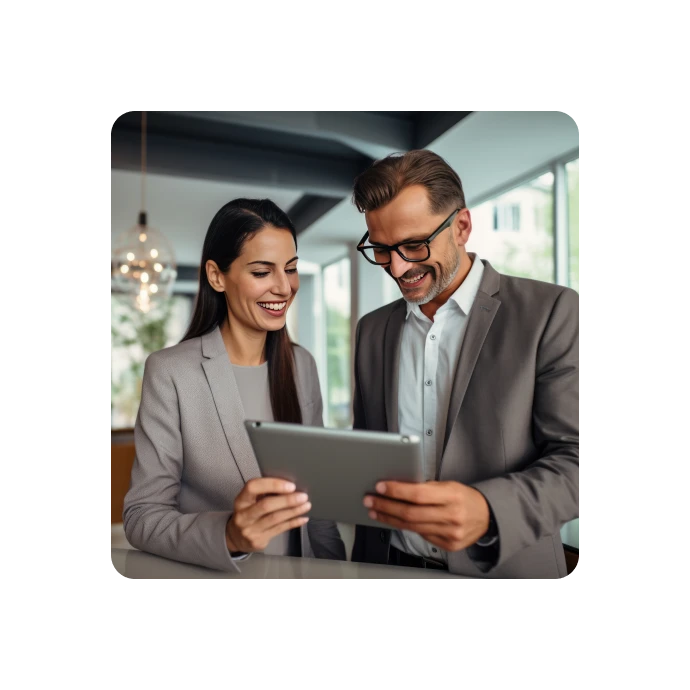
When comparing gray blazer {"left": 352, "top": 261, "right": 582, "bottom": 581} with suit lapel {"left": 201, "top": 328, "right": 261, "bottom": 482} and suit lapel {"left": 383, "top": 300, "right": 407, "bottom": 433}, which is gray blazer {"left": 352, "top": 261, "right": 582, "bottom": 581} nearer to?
suit lapel {"left": 383, "top": 300, "right": 407, "bottom": 433}

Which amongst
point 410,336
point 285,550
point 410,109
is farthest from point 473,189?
point 285,550

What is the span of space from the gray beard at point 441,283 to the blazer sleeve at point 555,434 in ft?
0.96

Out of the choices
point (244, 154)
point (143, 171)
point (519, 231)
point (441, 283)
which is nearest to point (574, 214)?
point (519, 231)

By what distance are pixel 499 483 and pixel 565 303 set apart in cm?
54

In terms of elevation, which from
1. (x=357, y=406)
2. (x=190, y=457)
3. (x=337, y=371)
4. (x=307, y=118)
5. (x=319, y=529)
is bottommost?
(x=319, y=529)

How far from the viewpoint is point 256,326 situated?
1.88m

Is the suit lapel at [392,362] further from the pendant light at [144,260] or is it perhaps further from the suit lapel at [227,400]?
the pendant light at [144,260]

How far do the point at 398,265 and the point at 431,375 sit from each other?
1.04 feet

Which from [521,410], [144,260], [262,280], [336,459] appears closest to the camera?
[336,459]

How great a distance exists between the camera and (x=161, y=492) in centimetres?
185

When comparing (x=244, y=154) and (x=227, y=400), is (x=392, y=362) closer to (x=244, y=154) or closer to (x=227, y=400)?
(x=227, y=400)

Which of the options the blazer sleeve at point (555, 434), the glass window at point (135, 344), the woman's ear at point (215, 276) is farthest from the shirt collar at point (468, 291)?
the glass window at point (135, 344)

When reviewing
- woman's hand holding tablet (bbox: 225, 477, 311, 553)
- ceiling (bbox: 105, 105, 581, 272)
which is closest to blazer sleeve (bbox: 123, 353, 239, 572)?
woman's hand holding tablet (bbox: 225, 477, 311, 553)

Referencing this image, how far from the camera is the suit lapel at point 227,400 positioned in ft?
6.04
